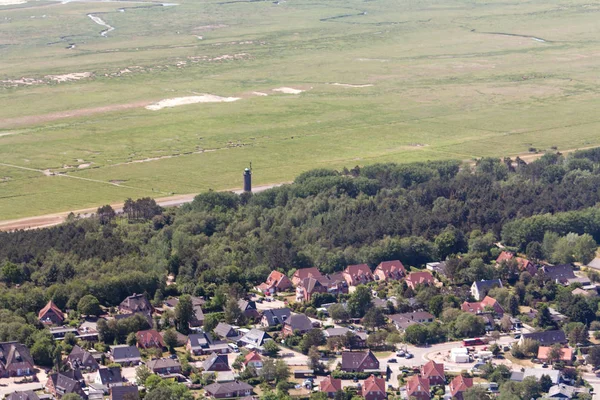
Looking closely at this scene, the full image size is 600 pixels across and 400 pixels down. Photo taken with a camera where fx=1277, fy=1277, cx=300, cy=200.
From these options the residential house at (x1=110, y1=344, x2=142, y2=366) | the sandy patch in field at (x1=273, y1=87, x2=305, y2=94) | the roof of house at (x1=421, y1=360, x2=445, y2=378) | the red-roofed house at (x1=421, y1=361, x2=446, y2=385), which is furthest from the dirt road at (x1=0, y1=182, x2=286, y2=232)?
the sandy patch in field at (x1=273, y1=87, x2=305, y2=94)

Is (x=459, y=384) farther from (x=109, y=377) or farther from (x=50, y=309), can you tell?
(x=50, y=309)

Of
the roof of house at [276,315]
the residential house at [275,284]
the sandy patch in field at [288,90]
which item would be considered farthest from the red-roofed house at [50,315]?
the sandy patch in field at [288,90]

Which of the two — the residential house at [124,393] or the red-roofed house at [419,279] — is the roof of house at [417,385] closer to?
the residential house at [124,393]

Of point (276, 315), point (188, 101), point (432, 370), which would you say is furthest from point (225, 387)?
point (188, 101)

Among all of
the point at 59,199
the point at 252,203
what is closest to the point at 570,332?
the point at 252,203

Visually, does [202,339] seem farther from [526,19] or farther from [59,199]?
[526,19]

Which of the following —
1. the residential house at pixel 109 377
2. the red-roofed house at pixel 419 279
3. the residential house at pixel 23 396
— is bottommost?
the red-roofed house at pixel 419 279
